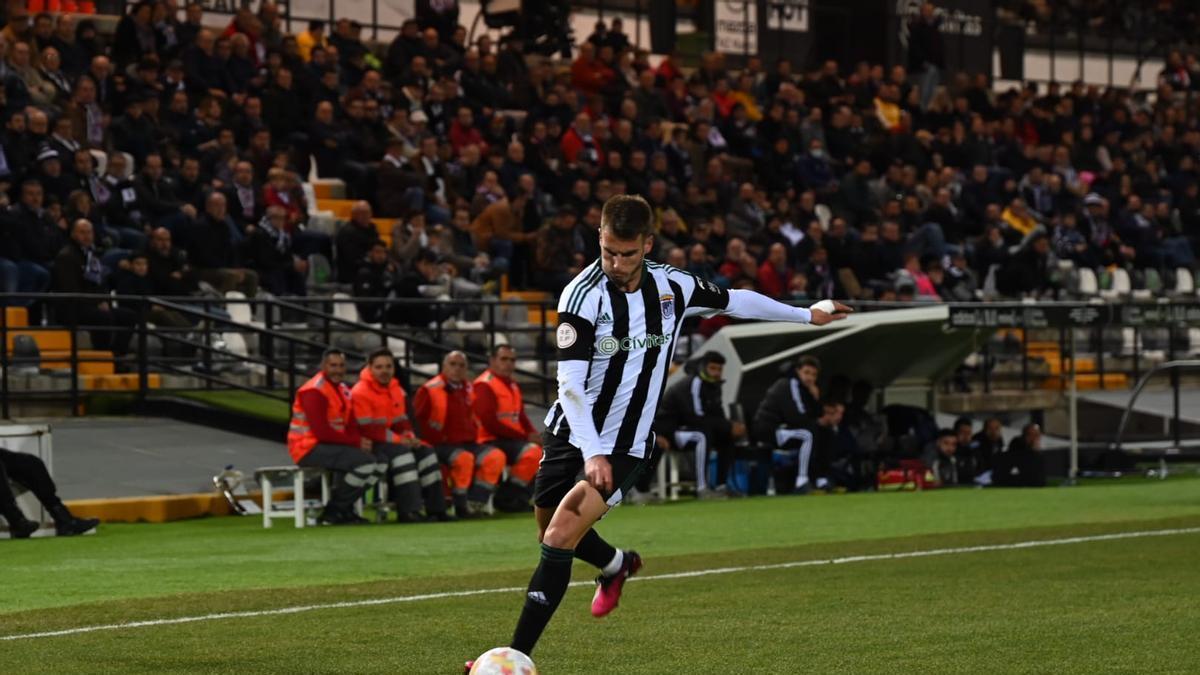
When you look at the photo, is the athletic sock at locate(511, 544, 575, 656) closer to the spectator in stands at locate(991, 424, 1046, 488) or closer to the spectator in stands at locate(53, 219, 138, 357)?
the spectator in stands at locate(53, 219, 138, 357)

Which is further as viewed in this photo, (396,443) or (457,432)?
(457,432)

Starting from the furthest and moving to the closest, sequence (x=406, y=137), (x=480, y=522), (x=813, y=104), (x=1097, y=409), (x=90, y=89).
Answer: (x=813, y=104) → (x=1097, y=409) → (x=406, y=137) → (x=90, y=89) → (x=480, y=522)

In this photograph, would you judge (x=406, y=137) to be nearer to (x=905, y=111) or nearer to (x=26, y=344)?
(x=26, y=344)

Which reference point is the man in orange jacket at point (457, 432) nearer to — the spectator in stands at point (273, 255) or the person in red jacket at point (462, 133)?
the spectator in stands at point (273, 255)

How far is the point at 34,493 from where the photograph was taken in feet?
51.5

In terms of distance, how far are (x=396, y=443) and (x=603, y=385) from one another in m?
9.99

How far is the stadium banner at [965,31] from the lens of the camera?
3769 centimetres

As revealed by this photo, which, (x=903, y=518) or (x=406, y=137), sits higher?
(x=406, y=137)

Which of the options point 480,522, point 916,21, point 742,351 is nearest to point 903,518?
point 480,522

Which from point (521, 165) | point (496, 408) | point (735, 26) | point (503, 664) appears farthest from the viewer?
point (735, 26)

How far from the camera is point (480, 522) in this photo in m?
17.7

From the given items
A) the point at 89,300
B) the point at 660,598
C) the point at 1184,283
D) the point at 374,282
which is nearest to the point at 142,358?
the point at 89,300

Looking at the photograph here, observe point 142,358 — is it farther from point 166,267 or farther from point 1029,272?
point 1029,272

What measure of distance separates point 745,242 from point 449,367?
9357 mm
